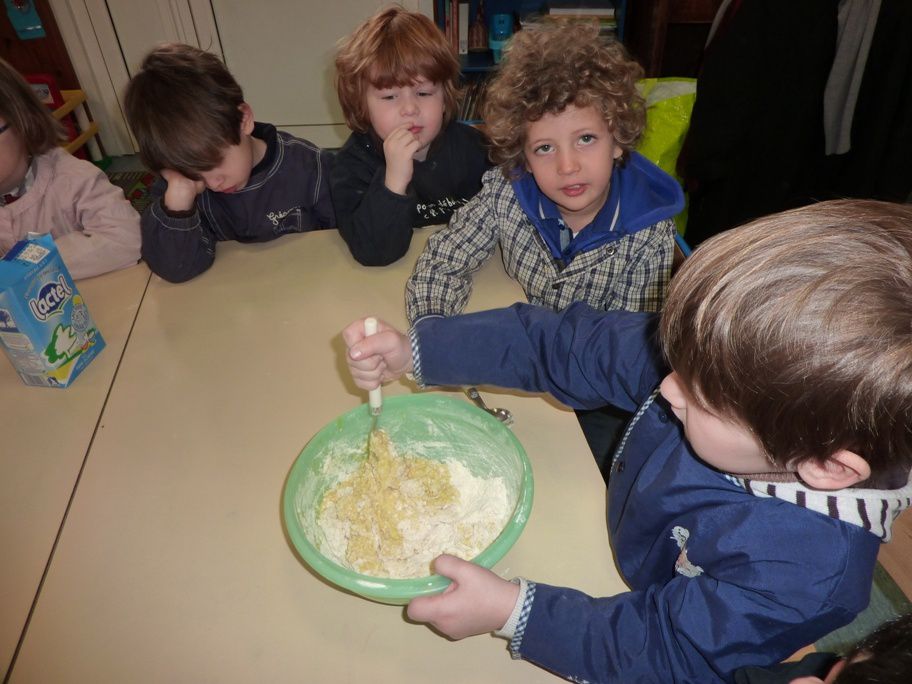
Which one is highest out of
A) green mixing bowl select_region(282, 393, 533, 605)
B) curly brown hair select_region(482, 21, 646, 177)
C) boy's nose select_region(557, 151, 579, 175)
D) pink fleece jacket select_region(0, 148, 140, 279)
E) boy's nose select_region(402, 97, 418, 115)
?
curly brown hair select_region(482, 21, 646, 177)

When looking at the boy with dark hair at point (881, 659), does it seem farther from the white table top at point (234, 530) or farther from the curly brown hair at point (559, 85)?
the curly brown hair at point (559, 85)

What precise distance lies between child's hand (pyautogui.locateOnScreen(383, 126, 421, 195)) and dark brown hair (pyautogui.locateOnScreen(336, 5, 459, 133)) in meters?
0.15

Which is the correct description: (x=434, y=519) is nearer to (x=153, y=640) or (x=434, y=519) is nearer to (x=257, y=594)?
(x=257, y=594)

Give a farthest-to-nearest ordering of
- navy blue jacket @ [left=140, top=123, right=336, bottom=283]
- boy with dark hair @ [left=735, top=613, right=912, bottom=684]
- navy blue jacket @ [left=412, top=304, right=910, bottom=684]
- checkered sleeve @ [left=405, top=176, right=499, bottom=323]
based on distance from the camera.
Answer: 1. navy blue jacket @ [left=140, top=123, right=336, bottom=283]
2. checkered sleeve @ [left=405, top=176, right=499, bottom=323]
3. navy blue jacket @ [left=412, top=304, right=910, bottom=684]
4. boy with dark hair @ [left=735, top=613, right=912, bottom=684]

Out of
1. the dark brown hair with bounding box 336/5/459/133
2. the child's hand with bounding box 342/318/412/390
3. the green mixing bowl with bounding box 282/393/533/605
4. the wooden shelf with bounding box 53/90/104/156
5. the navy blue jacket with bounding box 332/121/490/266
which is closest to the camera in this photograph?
the green mixing bowl with bounding box 282/393/533/605

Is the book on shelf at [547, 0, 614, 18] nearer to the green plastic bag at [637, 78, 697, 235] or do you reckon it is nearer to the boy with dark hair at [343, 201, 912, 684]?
the green plastic bag at [637, 78, 697, 235]

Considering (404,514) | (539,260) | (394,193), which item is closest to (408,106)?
(394,193)

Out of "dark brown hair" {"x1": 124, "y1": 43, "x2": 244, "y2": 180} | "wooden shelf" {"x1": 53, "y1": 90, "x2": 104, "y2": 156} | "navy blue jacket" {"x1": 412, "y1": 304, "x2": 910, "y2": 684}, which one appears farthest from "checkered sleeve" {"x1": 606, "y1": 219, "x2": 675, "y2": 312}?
"wooden shelf" {"x1": 53, "y1": 90, "x2": 104, "y2": 156}

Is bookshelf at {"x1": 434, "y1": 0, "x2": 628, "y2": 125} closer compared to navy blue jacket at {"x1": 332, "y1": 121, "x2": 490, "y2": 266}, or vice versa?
navy blue jacket at {"x1": 332, "y1": 121, "x2": 490, "y2": 266}

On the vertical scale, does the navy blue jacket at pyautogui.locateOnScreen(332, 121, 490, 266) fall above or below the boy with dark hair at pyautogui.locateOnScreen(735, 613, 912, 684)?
below

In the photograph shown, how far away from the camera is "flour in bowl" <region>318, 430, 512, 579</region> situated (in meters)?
0.75

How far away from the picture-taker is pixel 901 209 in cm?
50

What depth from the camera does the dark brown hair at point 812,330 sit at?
0.44m

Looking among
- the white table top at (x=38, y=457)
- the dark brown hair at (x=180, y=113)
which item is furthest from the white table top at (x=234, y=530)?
the dark brown hair at (x=180, y=113)
